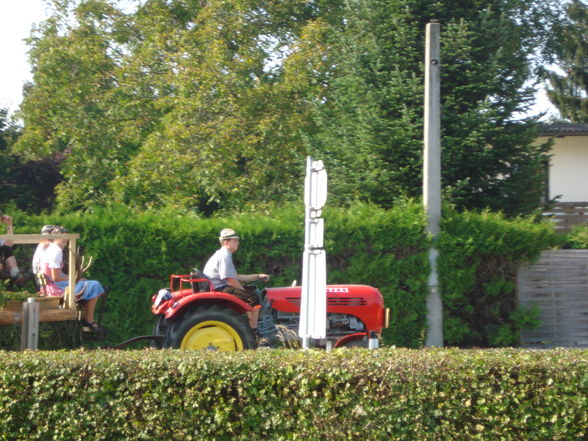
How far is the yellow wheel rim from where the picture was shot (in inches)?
387

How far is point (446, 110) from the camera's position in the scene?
15758 millimetres

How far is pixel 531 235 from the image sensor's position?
13.6 meters

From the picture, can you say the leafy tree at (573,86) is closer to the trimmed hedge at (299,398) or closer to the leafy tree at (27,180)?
the leafy tree at (27,180)

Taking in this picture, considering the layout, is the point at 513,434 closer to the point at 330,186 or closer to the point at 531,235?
the point at 531,235

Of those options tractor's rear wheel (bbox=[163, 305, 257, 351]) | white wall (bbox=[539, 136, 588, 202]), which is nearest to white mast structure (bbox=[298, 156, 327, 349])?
tractor's rear wheel (bbox=[163, 305, 257, 351])

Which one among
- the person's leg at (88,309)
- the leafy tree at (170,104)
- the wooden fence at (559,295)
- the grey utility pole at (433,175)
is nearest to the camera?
the person's leg at (88,309)

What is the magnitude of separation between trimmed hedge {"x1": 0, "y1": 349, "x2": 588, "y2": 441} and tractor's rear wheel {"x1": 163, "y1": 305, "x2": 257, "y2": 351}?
129 inches

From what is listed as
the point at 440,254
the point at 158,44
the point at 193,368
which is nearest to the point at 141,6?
the point at 158,44

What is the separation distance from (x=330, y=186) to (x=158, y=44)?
259 inches

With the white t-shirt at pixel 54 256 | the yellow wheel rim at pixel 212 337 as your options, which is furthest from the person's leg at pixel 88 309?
the yellow wheel rim at pixel 212 337

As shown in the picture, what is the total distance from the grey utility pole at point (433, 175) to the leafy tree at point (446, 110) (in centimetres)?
158

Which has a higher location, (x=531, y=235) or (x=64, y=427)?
(x=531, y=235)

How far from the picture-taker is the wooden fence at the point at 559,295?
14.0 metres

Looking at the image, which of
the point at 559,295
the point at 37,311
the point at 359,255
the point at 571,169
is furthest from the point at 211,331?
the point at 571,169
